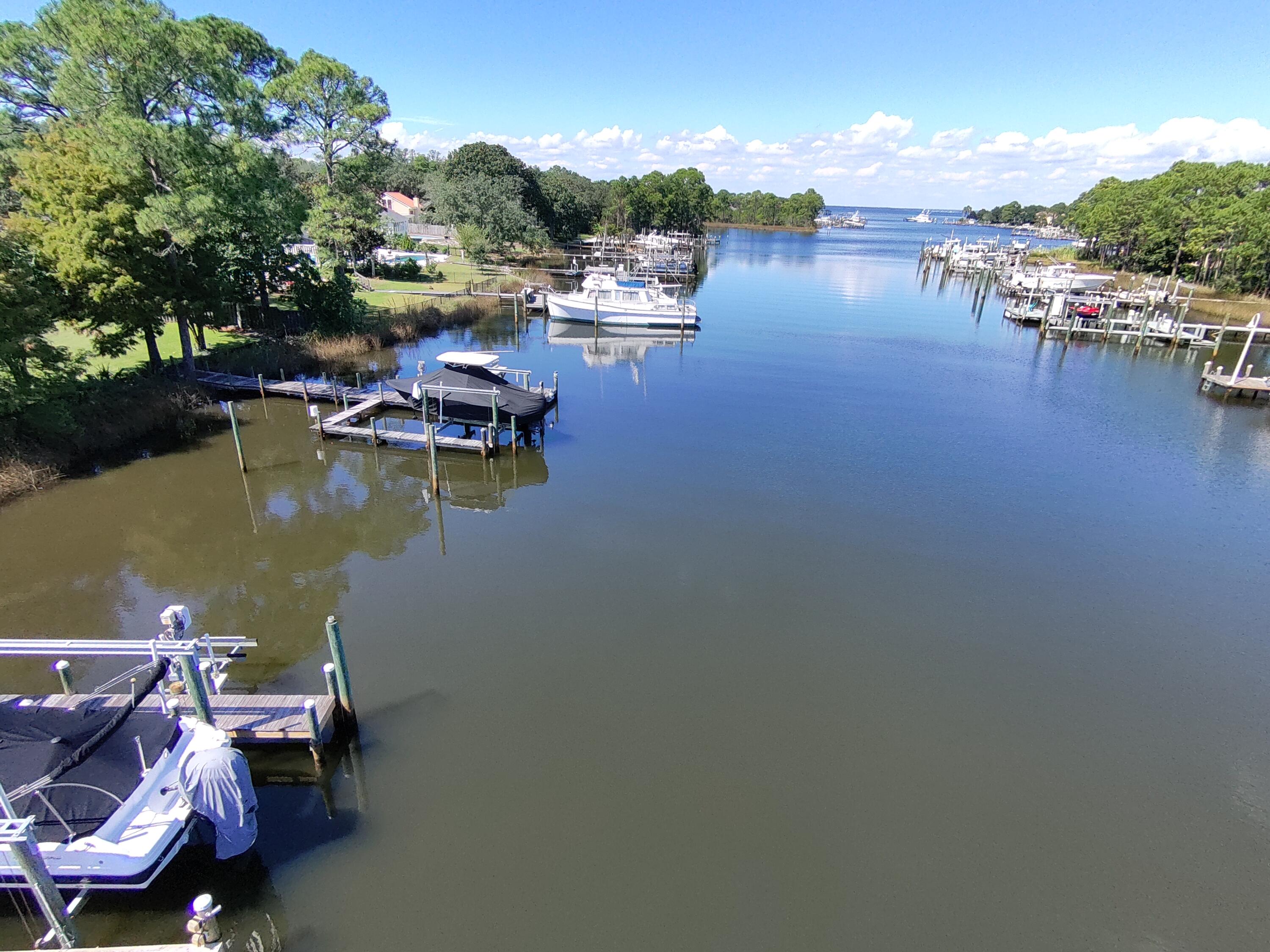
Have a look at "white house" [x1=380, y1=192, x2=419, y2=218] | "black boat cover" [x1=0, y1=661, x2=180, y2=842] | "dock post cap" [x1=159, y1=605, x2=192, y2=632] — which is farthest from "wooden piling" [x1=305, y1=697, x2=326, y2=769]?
"white house" [x1=380, y1=192, x2=419, y2=218]

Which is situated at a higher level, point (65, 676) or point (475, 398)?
point (475, 398)

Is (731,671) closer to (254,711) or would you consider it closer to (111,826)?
(254,711)

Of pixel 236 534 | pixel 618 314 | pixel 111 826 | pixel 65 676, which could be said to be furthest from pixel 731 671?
pixel 618 314

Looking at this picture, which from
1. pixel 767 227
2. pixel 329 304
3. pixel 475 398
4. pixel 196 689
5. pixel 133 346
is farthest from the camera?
pixel 767 227

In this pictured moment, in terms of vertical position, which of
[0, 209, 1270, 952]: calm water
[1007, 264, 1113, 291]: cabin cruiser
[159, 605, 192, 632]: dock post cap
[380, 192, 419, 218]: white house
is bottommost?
[0, 209, 1270, 952]: calm water

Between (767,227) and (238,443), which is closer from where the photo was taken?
(238,443)

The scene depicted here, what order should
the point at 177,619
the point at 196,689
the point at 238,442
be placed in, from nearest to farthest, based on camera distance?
the point at 177,619 → the point at 196,689 → the point at 238,442

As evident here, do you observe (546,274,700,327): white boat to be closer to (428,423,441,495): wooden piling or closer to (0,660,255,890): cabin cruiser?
(428,423,441,495): wooden piling
